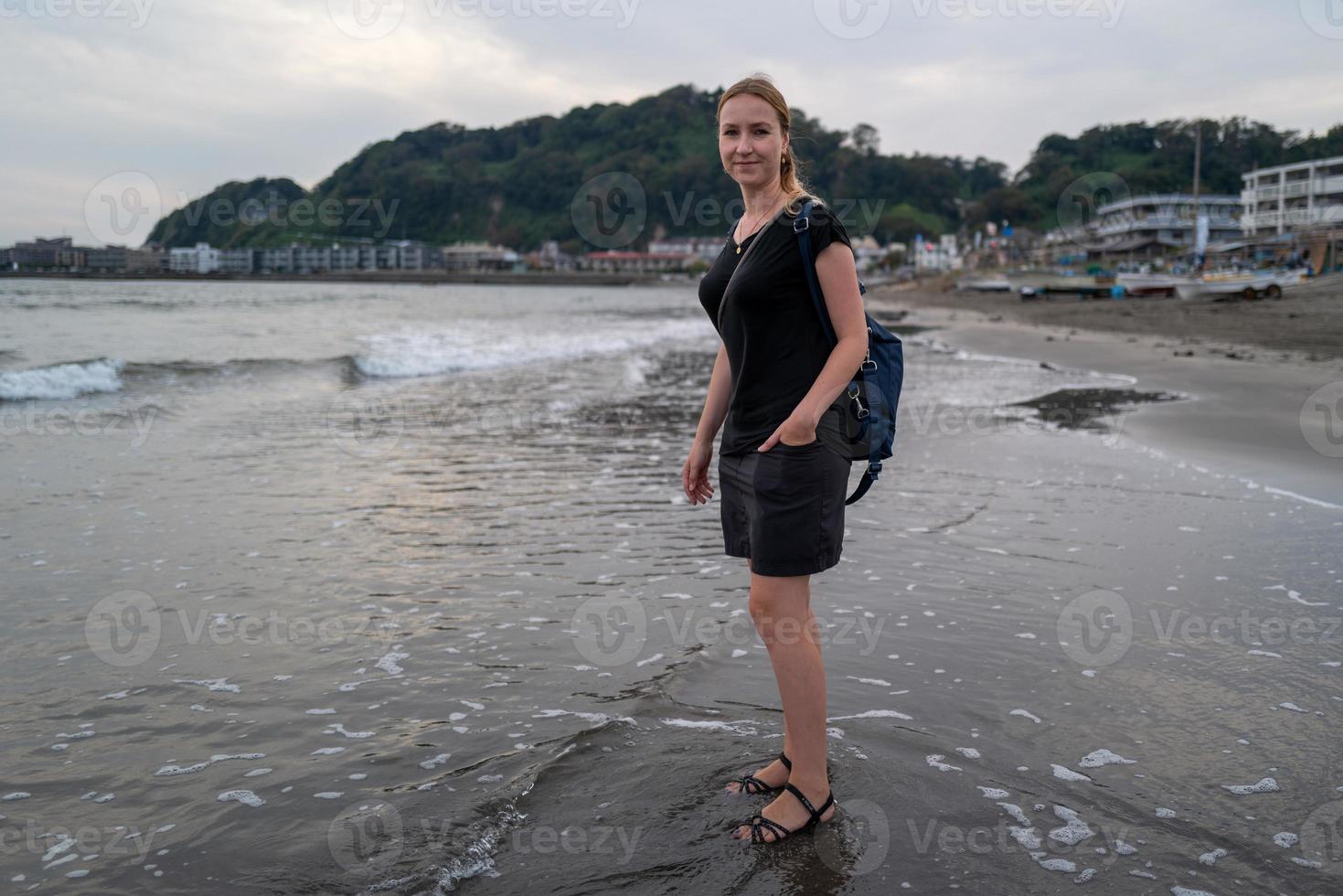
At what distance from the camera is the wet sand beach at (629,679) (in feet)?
8.05

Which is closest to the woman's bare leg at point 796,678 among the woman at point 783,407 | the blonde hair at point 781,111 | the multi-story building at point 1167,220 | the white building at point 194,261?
the woman at point 783,407

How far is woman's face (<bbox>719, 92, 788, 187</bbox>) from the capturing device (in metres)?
2.53

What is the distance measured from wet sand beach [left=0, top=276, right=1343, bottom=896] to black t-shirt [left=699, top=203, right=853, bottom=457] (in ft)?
3.72

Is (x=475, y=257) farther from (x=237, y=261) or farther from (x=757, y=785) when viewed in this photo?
(x=757, y=785)

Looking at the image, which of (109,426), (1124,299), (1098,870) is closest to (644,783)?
(1098,870)

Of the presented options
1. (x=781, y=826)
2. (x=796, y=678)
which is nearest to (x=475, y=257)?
A: (x=796, y=678)

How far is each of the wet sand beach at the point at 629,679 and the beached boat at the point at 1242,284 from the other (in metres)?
29.5

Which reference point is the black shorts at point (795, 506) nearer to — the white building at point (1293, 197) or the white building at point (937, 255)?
the white building at point (1293, 197)

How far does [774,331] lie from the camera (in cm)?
248

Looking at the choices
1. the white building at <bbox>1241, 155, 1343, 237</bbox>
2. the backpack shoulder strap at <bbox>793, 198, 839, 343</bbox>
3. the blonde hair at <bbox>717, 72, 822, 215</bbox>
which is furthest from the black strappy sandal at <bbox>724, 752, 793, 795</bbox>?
the white building at <bbox>1241, 155, 1343, 237</bbox>

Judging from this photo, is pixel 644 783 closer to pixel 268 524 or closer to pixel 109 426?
pixel 268 524

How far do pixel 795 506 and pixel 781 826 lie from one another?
884 mm

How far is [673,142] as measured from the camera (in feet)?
514

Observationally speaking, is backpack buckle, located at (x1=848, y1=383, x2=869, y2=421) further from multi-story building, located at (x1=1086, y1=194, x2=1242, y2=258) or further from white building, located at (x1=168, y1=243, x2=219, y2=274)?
white building, located at (x1=168, y1=243, x2=219, y2=274)
